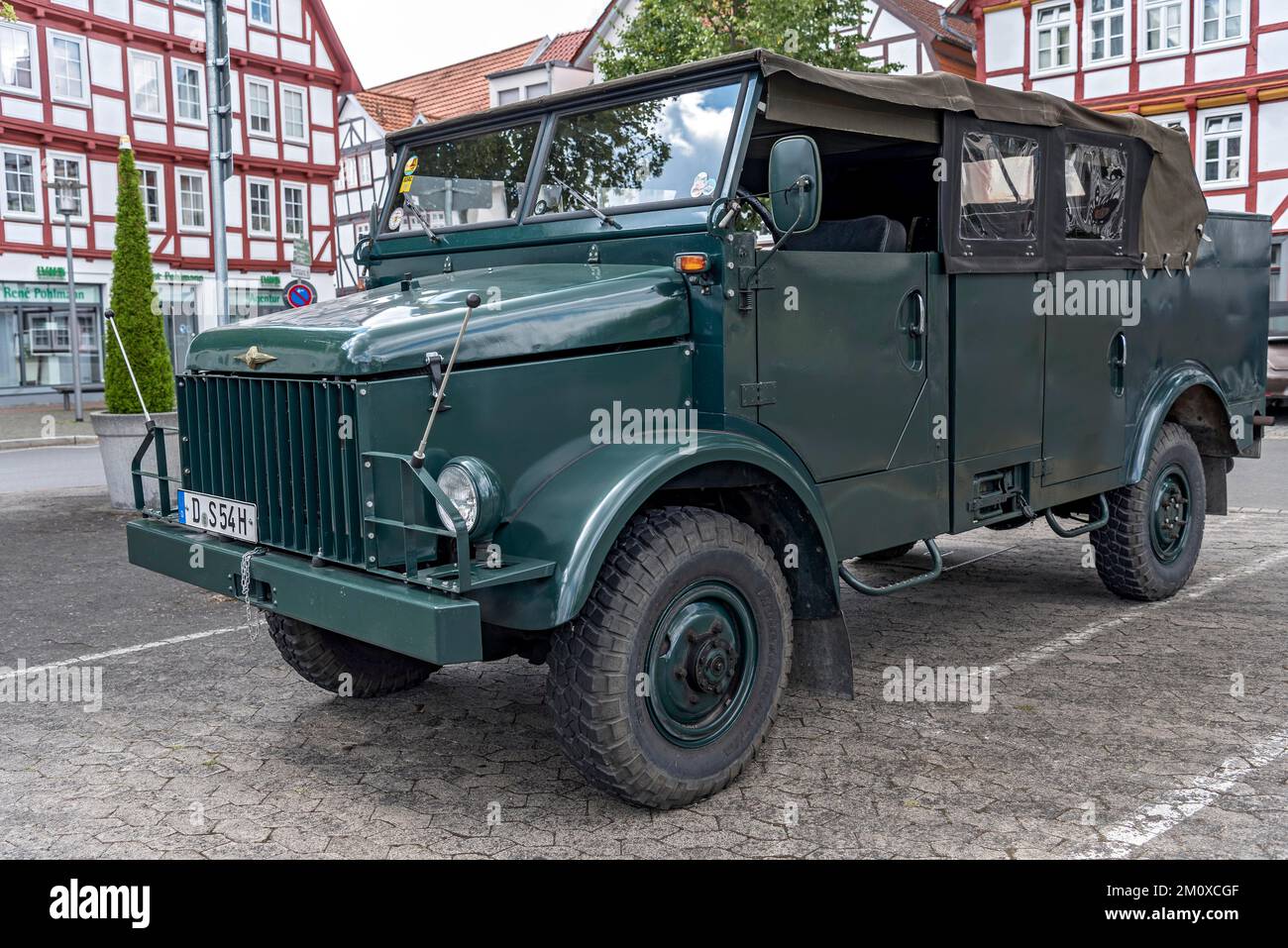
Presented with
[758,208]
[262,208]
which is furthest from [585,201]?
[262,208]

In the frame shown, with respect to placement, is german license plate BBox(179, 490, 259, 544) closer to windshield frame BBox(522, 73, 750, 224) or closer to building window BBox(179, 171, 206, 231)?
windshield frame BBox(522, 73, 750, 224)

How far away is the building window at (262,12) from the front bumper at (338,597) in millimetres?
29894

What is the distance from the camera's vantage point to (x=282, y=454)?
3.96 m

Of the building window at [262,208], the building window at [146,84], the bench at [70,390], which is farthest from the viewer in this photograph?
the building window at [262,208]

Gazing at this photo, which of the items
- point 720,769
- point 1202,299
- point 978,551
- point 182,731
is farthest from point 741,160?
point 978,551

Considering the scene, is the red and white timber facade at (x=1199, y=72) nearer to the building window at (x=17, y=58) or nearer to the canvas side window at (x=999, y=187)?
the canvas side window at (x=999, y=187)

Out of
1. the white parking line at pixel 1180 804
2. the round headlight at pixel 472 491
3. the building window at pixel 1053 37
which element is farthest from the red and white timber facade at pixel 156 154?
the white parking line at pixel 1180 804

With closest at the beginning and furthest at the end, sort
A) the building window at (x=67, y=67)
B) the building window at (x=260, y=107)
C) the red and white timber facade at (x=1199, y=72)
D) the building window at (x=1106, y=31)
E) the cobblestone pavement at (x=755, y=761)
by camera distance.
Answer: the cobblestone pavement at (x=755, y=761) → the red and white timber facade at (x=1199, y=72) → the building window at (x=1106, y=31) → the building window at (x=67, y=67) → the building window at (x=260, y=107)

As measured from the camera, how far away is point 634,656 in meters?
3.77

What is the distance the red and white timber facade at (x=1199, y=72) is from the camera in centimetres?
2452

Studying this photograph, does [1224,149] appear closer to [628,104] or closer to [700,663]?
[628,104]

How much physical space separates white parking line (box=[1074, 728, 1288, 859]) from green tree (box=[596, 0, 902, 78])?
14417 mm

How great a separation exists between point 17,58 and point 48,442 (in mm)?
11302
